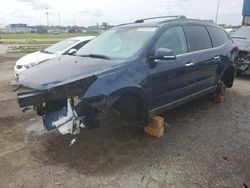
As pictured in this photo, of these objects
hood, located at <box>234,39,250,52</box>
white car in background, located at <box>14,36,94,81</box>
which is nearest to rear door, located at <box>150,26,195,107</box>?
white car in background, located at <box>14,36,94,81</box>

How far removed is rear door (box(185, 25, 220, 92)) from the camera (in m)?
5.27

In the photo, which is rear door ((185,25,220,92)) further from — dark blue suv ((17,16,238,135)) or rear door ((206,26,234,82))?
rear door ((206,26,234,82))

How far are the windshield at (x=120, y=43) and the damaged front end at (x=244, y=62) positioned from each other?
5.27 metres

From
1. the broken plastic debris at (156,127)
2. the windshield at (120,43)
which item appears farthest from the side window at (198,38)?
the broken plastic debris at (156,127)

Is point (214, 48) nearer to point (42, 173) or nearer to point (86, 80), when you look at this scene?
point (86, 80)

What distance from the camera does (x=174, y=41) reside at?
16.0 feet

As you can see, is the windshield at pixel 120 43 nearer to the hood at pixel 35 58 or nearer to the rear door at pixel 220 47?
the rear door at pixel 220 47

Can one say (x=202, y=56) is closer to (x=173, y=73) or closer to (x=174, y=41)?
(x=174, y=41)

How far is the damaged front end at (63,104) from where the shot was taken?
136 inches

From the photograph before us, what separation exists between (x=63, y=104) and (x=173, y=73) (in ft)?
6.32

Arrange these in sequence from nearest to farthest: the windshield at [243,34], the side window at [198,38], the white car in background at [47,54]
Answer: the side window at [198,38] < the white car in background at [47,54] < the windshield at [243,34]

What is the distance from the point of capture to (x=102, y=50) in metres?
4.78

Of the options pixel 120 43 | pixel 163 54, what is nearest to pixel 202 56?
pixel 163 54

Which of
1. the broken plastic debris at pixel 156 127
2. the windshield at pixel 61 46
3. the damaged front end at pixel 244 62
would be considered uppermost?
the windshield at pixel 61 46
